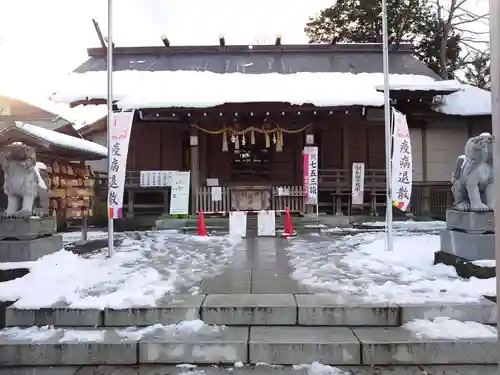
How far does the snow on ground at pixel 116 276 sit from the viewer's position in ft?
14.7

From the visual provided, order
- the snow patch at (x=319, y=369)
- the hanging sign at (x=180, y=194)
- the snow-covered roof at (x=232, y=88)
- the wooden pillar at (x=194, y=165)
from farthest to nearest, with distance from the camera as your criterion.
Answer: the wooden pillar at (x=194, y=165), the hanging sign at (x=180, y=194), the snow-covered roof at (x=232, y=88), the snow patch at (x=319, y=369)

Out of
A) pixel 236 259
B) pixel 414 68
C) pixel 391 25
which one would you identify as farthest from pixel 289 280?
pixel 391 25

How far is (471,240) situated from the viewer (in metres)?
5.43

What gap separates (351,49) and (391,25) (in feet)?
23.0

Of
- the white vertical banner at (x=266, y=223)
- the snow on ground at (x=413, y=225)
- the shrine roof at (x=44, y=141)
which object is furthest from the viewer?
the snow on ground at (x=413, y=225)

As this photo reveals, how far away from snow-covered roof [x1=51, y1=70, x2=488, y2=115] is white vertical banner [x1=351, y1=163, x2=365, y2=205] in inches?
88.0

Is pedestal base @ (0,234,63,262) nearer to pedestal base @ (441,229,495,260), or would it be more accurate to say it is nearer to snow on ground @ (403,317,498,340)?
snow on ground @ (403,317,498,340)

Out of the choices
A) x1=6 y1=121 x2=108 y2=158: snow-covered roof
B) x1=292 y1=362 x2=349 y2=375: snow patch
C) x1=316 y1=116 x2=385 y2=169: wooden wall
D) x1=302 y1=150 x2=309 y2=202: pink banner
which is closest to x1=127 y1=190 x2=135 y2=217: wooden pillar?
x1=6 y1=121 x2=108 y2=158: snow-covered roof

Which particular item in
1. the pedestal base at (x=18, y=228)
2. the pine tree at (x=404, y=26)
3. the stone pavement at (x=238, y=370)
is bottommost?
the stone pavement at (x=238, y=370)

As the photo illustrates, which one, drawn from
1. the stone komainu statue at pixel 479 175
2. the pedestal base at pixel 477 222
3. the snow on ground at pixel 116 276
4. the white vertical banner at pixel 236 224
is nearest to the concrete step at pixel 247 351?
the snow on ground at pixel 116 276

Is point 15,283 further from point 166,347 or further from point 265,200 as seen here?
point 265,200

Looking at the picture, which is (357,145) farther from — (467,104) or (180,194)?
(180,194)

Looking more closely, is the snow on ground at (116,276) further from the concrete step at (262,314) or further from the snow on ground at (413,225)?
the snow on ground at (413,225)

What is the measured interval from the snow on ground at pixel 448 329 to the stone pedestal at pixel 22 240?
5.01 meters
